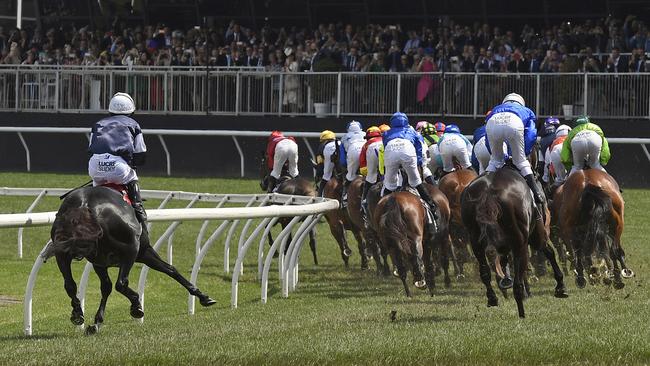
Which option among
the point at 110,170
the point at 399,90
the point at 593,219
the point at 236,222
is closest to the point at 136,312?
the point at 110,170

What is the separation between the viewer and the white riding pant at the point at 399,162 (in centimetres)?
1555

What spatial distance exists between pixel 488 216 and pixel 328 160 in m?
7.96

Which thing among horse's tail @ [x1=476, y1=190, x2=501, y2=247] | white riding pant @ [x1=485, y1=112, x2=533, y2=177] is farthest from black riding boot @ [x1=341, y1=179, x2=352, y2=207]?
horse's tail @ [x1=476, y1=190, x2=501, y2=247]

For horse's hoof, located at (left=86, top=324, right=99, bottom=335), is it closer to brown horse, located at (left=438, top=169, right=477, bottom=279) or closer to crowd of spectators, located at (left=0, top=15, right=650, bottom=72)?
brown horse, located at (left=438, top=169, right=477, bottom=279)

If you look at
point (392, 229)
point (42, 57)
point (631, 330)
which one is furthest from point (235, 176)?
point (631, 330)

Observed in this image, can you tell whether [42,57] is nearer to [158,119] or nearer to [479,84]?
[158,119]

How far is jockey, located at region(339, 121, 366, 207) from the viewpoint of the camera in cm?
1880

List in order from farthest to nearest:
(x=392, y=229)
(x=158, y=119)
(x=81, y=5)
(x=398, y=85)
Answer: (x=81, y=5), (x=158, y=119), (x=398, y=85), (x=392, y=229)

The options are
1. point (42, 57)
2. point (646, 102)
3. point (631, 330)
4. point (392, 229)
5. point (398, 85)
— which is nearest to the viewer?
point (631, 330)

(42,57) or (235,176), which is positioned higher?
(42,57)

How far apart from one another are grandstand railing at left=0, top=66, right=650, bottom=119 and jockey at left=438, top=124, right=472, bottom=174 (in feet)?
26.5

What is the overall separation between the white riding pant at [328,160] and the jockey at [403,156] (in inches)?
143

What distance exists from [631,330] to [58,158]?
2070cm

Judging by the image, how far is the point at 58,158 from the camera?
96.8 ft
